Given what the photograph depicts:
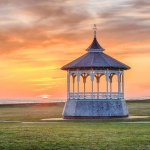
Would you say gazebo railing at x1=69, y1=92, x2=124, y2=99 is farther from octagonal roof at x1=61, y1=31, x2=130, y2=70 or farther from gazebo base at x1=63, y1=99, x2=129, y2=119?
octagonal roof at x1=61, y1=31, x2=130, y2=70

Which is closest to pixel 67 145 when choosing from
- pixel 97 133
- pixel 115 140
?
pixel 115 140

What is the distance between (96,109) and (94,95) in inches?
64.5

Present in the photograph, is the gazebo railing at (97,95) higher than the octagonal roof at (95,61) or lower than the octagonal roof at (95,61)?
lower

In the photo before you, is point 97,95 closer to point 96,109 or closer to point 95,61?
point 96,109

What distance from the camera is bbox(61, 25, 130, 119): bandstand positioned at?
56281 millimetres

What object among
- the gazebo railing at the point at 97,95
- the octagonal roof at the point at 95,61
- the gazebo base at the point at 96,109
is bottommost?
the gazebo base at the point at 96,109

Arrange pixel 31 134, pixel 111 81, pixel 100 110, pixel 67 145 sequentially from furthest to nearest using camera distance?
pixel 111 81
pixel 100 110
pixel 31 134
pixel 67 145

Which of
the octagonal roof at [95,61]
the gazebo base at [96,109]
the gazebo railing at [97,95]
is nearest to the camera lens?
the gazebo base at [96,109]

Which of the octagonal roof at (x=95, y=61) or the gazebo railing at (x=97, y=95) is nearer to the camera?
the octagonal roof at (x=95, y=61)

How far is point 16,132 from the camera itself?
3416 cm

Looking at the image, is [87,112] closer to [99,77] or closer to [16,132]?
[99,77]

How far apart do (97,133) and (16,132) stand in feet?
17.6

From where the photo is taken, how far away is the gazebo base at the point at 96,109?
56.1 m

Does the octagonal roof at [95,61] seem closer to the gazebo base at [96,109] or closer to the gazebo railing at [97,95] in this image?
the gazebo railing at [97,95]
